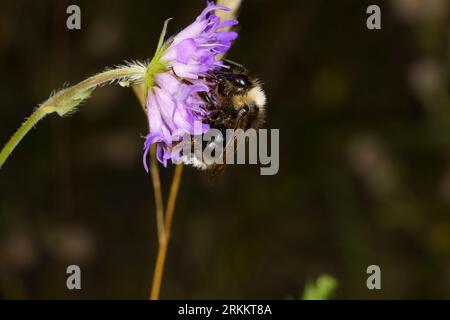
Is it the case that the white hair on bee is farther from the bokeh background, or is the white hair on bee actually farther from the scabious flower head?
the bokeh background

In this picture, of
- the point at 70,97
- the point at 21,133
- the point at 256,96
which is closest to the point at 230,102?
the point at 256,96

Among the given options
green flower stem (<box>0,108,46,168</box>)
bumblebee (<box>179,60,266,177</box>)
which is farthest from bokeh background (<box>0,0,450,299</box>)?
green flower stem (<box>0,108,46,168</box>)

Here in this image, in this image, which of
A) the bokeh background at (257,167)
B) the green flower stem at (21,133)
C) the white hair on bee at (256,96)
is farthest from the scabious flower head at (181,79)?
the bokeh background at (257,167)

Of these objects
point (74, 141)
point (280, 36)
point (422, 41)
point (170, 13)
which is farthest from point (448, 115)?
point (74, 141)

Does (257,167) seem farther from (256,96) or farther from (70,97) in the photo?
(70,97)
